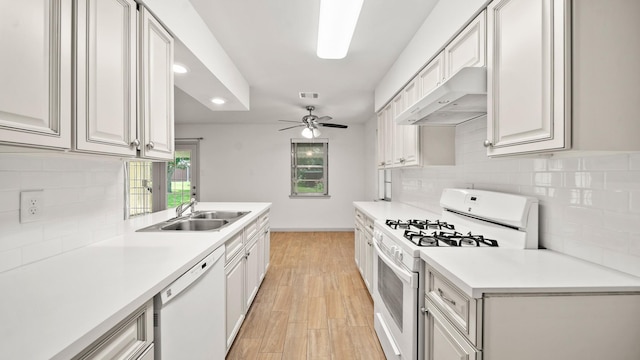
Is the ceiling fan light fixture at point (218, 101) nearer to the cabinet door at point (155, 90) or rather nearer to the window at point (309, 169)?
the cabinet door at point (155, 90)

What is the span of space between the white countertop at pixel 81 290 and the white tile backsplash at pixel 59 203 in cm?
7

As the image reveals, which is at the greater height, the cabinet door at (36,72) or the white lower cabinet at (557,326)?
the cabinet door at (36,72)

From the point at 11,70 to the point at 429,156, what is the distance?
2539 millimetres

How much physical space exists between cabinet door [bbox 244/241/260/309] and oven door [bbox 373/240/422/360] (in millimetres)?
1093

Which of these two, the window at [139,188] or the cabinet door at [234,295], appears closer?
the cabinet door at [234,295]

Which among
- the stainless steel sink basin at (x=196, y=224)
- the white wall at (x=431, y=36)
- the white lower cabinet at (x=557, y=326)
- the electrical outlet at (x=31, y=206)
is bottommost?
Answer: the white lower cabinet at (x=557, y=326)

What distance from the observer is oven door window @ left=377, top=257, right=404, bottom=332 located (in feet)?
5.60

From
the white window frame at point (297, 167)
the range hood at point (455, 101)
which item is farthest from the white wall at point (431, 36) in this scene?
the white window frame at point (297, 167)

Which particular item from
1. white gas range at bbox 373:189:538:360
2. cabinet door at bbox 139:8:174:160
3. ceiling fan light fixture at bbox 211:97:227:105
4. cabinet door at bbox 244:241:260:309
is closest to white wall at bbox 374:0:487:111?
white gas range at bbox 373:189:538:360

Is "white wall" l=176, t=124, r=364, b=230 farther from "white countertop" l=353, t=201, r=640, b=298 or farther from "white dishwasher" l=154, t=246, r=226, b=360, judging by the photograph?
"white countertop" l=353, t=201, r=640, b=298

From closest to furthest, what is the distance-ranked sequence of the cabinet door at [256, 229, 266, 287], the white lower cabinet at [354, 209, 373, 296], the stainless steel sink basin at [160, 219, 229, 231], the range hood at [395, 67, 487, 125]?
the range hood at [395, 67, 487, 125] < the stainless steel sink basin at [160, 219, 229, 231] < the white lower cabinet at [354, 209, 373, 296] < the cabinet door at [256, 229, 266, 287]

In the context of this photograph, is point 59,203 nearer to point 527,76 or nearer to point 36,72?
point 36,72

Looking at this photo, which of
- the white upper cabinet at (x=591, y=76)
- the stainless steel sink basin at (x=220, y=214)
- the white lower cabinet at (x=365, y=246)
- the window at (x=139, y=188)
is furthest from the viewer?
the window at (x=139, y=188)

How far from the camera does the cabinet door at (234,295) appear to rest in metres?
1.92
